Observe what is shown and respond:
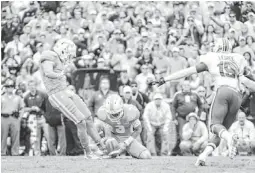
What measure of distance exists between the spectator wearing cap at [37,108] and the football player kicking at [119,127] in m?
3.42

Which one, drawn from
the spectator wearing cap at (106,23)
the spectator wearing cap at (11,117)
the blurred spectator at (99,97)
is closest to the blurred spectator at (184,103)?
the blurred spectator at (99,97)

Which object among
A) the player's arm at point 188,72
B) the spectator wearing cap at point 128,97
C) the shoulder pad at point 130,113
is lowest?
the shoulder pad at point 130,113

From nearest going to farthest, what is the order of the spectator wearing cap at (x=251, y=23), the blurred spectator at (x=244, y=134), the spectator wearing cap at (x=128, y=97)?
the blurred spectator at (x=244, y=134)
the spectator wearing cap at (x=128, y=97)
the spectator wearing cap at (x=251, y=23)

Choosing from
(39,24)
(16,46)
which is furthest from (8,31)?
(16,46)

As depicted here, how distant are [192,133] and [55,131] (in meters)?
3.04

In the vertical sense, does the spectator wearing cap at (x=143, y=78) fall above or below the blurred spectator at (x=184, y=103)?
above

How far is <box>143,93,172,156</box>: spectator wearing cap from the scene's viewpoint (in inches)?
542

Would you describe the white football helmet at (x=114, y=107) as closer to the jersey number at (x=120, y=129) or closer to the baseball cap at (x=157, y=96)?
the jersey number at (x=120, y=129)

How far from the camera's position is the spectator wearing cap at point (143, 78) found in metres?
15.3

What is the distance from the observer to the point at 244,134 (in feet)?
43.3

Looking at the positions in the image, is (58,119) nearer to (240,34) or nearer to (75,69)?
(75,69)

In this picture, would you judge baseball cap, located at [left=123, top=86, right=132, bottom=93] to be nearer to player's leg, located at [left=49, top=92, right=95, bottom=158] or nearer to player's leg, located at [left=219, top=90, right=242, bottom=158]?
player's leg, located at [left=49, top=92, right=95, bottom=158]

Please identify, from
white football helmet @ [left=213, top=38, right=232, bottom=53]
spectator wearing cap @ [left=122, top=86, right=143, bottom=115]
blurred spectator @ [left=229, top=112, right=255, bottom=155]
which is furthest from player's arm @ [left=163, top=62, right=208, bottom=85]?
spectator wearing cap @ [left=122, top=86, right=143, bottom=115]

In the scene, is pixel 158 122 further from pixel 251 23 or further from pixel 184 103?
pixel 251 23
